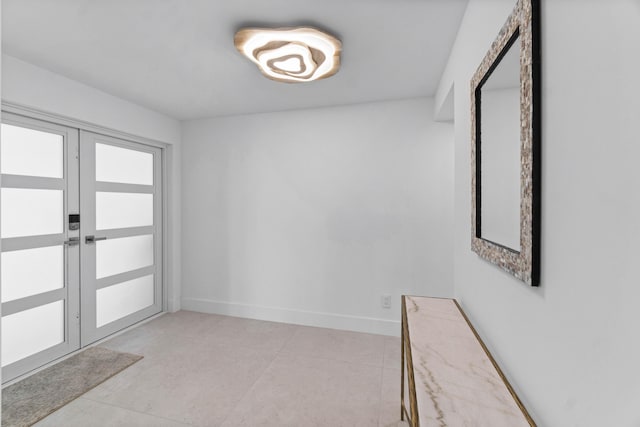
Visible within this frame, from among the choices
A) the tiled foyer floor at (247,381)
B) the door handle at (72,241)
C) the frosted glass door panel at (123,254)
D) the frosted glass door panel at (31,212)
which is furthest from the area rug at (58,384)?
the frosted glass door panel at (31,212)

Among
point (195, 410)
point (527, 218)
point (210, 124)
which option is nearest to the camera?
point (527, 218)

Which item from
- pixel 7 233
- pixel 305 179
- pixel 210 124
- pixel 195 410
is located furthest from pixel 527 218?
pixel 210 124

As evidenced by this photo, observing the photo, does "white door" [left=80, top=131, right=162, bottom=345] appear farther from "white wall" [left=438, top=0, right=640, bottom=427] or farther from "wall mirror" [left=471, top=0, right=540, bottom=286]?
"white wall" [left=438, top=0, right=640, bottom=427]

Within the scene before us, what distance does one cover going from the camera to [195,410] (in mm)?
1880

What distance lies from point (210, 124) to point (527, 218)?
11.7 feet

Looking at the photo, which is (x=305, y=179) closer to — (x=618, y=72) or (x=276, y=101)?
(x=276, y=101)

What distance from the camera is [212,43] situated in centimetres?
191

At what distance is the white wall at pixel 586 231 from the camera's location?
18.2 inches

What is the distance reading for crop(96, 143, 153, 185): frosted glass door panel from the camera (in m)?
2.90

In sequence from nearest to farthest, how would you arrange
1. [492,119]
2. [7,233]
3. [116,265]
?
[492,119]
[7,233]
[116,265]

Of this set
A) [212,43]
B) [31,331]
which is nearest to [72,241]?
[31,331]

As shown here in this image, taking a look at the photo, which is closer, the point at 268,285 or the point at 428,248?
the point at 428,248

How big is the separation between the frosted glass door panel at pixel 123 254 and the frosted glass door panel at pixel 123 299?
17 cm

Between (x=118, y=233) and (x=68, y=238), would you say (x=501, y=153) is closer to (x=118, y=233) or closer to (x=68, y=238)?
(x=68, y=238)
